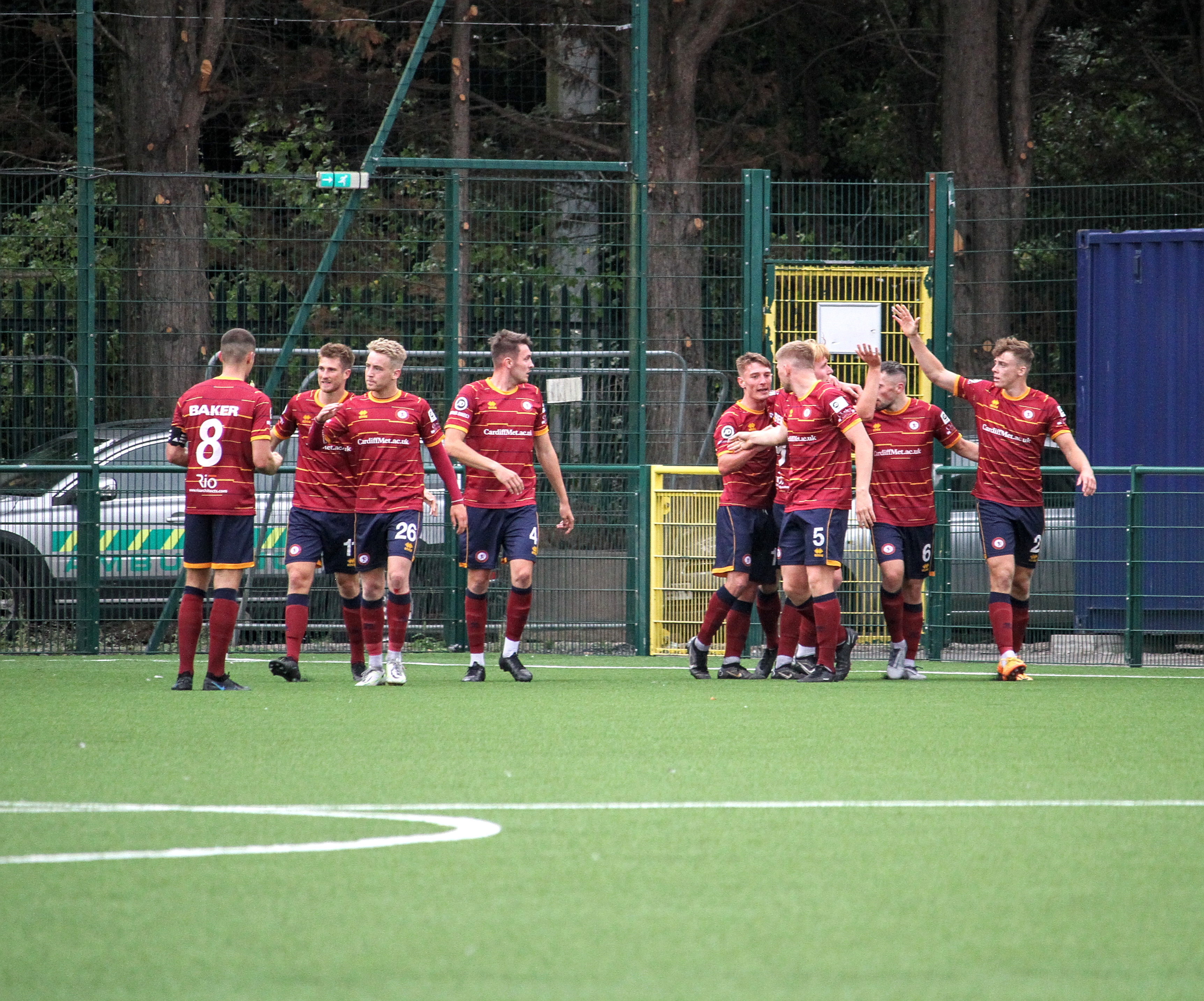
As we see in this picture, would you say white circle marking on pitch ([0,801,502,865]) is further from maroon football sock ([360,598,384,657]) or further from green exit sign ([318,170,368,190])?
green exit sign ([318,170,368,190])

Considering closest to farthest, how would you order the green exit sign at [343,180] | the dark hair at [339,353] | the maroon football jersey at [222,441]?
the maroon football jersey at [222,441] → the dark hair at [339,353] → the green exit sign at [343,180]

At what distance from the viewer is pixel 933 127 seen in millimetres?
27094

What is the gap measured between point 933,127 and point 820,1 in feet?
8.76

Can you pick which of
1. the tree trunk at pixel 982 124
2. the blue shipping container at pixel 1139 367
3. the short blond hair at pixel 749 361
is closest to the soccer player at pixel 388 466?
the short blond hair at pixel 749 361

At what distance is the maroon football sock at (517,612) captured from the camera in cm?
1065

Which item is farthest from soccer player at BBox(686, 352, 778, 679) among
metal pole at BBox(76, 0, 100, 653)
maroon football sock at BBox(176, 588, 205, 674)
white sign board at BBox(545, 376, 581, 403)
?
metal pole at BBox(76, 0, 100, 653)

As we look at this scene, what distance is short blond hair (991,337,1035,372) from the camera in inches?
431

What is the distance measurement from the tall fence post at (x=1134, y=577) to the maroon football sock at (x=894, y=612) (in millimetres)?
2106

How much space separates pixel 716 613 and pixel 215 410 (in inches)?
129

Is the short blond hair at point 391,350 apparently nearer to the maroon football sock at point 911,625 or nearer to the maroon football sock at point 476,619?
the maroon football sock at point 476,619

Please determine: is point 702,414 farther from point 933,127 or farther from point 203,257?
point 933,127

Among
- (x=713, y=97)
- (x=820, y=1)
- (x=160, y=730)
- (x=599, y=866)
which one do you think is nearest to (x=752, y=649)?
(x=160, y=730)

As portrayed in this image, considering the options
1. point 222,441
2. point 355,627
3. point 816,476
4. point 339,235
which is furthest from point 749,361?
point 339,235

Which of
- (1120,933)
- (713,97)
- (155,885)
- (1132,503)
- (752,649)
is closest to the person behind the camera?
(1120,933)
